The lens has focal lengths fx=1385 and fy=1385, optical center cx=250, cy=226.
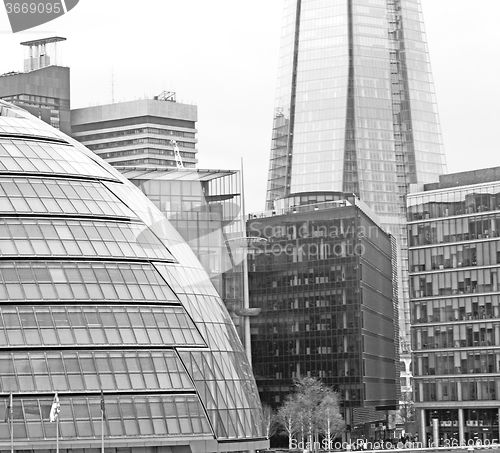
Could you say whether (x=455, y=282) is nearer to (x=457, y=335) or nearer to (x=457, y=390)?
(x=457, y=335)

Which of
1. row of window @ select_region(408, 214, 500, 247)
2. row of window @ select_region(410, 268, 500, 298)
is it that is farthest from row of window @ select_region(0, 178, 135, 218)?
row of window @ select_region(410, 268, 500, 298)

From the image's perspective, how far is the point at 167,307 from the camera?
276ft

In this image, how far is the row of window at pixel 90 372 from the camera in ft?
256

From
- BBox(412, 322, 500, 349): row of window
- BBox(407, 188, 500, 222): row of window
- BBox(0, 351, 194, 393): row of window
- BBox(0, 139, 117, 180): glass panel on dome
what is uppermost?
BBox(407, 188, 500, 222): row of window

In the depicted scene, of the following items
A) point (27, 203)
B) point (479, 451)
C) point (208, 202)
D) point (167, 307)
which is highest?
point (208, 202)

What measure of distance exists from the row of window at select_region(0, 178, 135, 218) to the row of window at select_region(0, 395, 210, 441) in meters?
12.4

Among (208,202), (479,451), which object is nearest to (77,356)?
(208,202)

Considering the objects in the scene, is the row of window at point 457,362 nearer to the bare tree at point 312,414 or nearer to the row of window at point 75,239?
the bare tree at point 312,414

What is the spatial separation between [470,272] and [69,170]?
3950 inches

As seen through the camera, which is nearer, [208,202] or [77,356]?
[77,356]

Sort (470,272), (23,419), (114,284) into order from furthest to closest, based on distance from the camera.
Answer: (470,272), (114,284), (23,419)

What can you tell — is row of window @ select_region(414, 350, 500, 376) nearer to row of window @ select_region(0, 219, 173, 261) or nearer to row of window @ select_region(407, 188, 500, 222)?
row of window @ select_region(407, 188, 500, 222)

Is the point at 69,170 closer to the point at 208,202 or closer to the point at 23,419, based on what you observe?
the point at 23,419

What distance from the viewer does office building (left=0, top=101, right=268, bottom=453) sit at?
3081 inches
